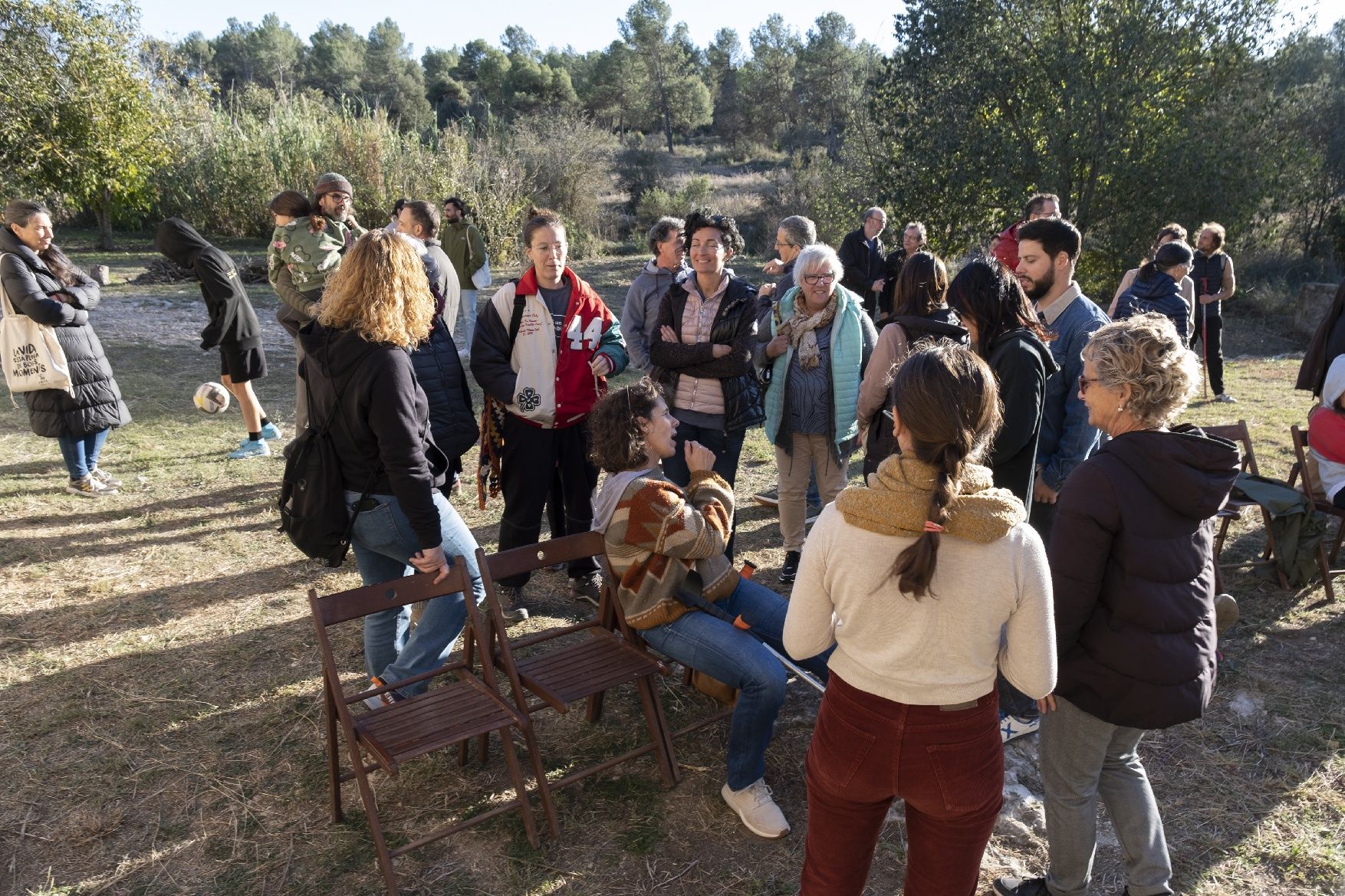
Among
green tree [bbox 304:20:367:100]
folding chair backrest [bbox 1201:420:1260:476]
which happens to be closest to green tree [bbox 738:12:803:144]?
green tree [bbox 304:20:367:100]

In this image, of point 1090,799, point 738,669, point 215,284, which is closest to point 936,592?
point 1090,799

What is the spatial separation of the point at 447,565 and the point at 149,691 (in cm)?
175

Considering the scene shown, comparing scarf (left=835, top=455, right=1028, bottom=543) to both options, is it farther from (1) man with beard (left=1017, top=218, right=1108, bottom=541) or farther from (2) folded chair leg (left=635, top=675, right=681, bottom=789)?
(1) man with beard (left=1017, top=218, right=1108, bottom=541)

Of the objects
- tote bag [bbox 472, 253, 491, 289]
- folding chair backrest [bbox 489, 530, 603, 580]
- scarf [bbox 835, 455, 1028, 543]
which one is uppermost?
scarf [bbox 835, 455, 1028, 543]

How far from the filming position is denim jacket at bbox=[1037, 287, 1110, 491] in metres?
3.46

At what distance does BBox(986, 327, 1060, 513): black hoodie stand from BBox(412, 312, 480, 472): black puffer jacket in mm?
2172

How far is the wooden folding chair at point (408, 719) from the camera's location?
264cm

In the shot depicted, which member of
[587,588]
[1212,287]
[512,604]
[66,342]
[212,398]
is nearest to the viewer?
[512,604]

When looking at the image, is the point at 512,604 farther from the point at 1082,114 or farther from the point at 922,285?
the point at 1082,114

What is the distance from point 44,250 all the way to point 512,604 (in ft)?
12.5

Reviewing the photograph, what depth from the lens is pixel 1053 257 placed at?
3.53 meters

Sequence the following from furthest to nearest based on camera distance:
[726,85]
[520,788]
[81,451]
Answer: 1. [726,85]
2. [81,451]
3. [520,788]

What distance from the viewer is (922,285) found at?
3.64 meters

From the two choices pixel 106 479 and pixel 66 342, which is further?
pixel 106 479
